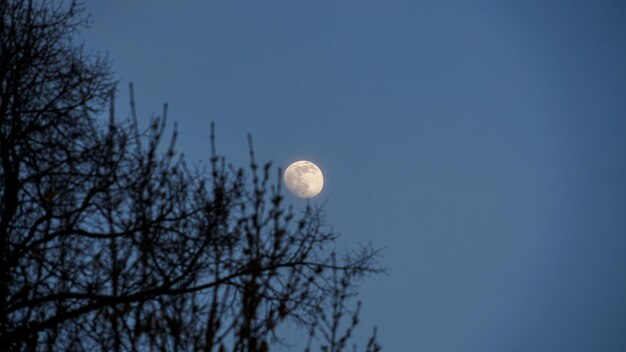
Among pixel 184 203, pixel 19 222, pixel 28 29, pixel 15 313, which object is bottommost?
pixel 15 313

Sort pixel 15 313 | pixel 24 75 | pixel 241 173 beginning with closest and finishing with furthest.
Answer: pixel 241 173
pixel 15 313
pixel 24 75

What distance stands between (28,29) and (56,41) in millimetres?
487

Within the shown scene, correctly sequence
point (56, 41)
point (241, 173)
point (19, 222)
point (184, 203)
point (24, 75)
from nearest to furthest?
point (241, 173) → point (184, 203) → point (19, 222) → point (24, 75) → point (56, 41)

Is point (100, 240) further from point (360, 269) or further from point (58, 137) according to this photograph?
point (360, 269)

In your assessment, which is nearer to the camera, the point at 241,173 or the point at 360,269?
the point at 241,173

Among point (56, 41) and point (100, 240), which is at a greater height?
point (56, 41)

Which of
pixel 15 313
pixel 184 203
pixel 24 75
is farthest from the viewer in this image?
pixel 24 75

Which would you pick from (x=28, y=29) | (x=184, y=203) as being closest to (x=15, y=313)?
(x=184, y=203)

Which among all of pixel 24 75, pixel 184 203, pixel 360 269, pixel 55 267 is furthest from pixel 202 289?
pixel 24 75

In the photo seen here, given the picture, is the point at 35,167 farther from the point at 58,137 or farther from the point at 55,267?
the point at 55,267

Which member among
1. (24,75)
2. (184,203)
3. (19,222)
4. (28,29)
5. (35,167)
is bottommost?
(184,203)

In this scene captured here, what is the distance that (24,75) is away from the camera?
26.7 ft

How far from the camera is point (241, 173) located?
504cm

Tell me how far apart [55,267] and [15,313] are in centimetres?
105
